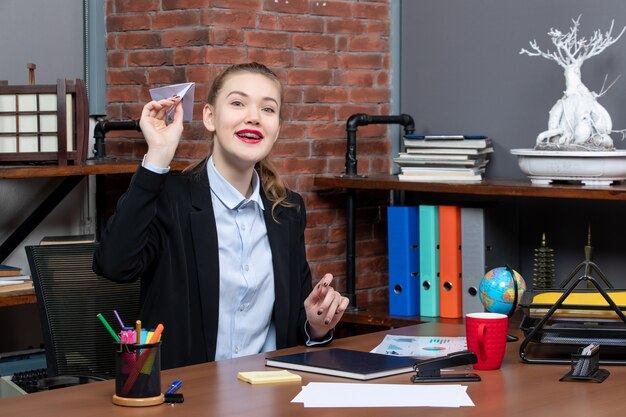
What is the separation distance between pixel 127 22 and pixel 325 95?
2.49 feet

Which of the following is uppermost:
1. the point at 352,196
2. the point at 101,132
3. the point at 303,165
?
the point at 101,132

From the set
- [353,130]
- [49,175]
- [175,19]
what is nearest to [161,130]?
[49,175]

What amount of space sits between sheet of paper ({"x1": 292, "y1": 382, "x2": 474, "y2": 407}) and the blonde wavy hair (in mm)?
786

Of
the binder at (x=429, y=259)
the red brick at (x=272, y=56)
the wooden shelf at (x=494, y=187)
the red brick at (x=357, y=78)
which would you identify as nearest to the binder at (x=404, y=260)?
the binder at (x=429, y=259)

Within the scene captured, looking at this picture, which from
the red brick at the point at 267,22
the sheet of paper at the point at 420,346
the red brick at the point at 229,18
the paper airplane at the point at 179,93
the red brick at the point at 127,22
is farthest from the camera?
the red brick at the point at 127,22

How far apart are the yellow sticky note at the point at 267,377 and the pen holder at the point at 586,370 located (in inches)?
20.5

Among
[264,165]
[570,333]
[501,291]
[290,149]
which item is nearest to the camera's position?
[570,333]

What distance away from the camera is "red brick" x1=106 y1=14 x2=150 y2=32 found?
3.71 metres

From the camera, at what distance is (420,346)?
235 centimetres

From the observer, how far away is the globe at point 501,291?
2.39 m

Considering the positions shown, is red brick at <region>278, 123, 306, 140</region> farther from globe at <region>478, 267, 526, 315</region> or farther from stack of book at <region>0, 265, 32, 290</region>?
globe at <region>478, 267, 526, 315</region>

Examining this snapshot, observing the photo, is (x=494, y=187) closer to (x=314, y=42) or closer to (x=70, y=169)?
(x=314, y=42)

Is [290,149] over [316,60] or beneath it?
beneath

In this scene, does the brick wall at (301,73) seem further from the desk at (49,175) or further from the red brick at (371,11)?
the desk at (49,175)
